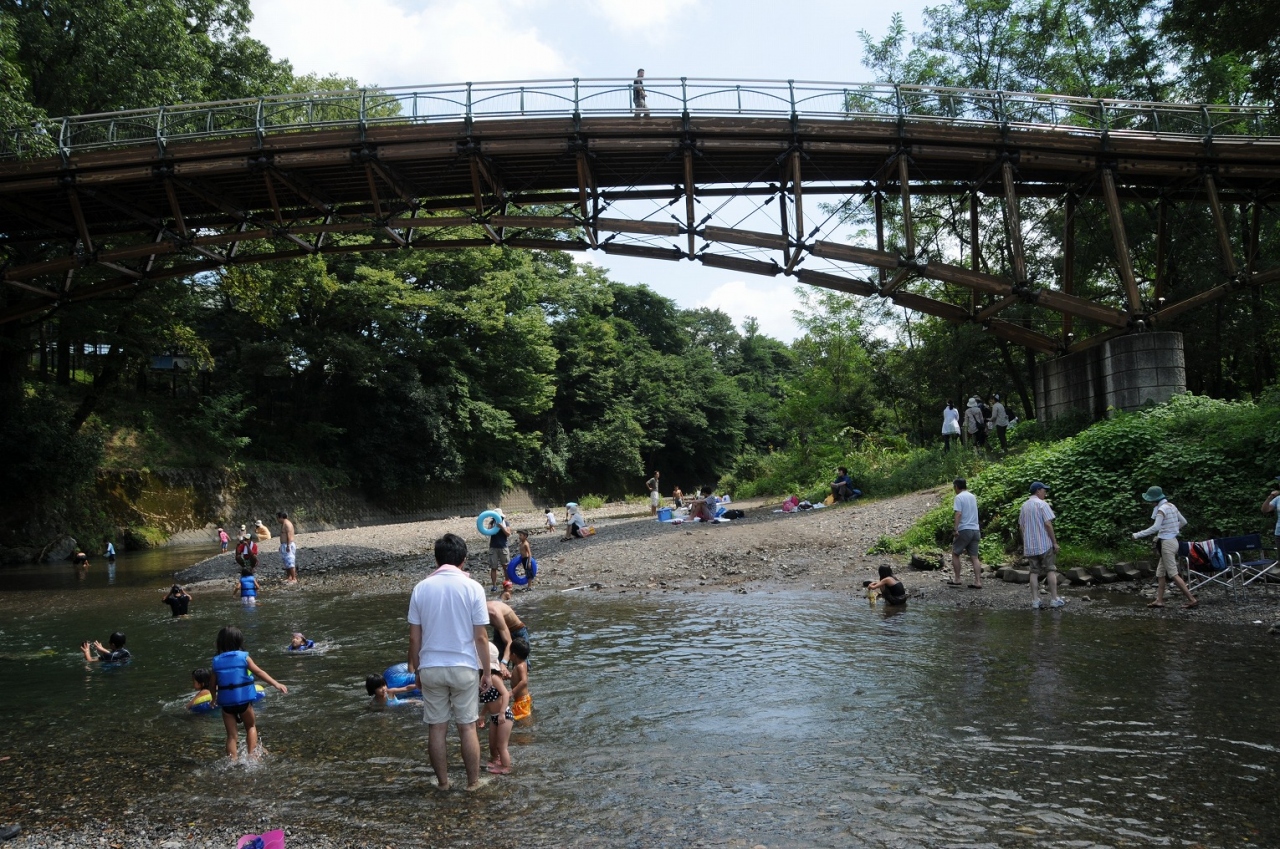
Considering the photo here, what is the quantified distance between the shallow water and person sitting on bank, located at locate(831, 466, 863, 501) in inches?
661

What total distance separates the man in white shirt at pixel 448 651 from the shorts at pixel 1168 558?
11266mm

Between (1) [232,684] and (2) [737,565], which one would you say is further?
(2) [737,565]

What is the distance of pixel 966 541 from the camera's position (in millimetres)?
15297

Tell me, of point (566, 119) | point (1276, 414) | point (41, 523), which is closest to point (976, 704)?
point (1276, 414)

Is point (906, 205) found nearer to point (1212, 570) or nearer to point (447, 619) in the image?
point (1212, 570)

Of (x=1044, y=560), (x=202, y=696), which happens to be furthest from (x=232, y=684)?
(x=1044, y=560)

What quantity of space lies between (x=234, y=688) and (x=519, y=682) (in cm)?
255

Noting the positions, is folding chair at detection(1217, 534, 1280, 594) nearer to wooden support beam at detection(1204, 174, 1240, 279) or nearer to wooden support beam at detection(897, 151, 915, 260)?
wooden support beam at detection(897, 151, 915, 260)

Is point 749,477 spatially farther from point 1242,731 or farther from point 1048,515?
point 1242,731

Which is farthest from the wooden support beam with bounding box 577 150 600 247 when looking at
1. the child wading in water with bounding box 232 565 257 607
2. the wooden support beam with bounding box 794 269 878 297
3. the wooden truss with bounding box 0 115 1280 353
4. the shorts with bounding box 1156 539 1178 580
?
the shorts with bounding box 1156 539 1178 580

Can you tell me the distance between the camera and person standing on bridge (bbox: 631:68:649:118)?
21359 mm

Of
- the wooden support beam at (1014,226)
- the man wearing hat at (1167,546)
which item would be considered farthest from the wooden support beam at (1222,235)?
the man wearing hat at (1167,546)

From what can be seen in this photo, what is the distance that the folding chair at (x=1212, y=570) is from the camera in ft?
44.5

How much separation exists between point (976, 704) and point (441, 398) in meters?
41.0
